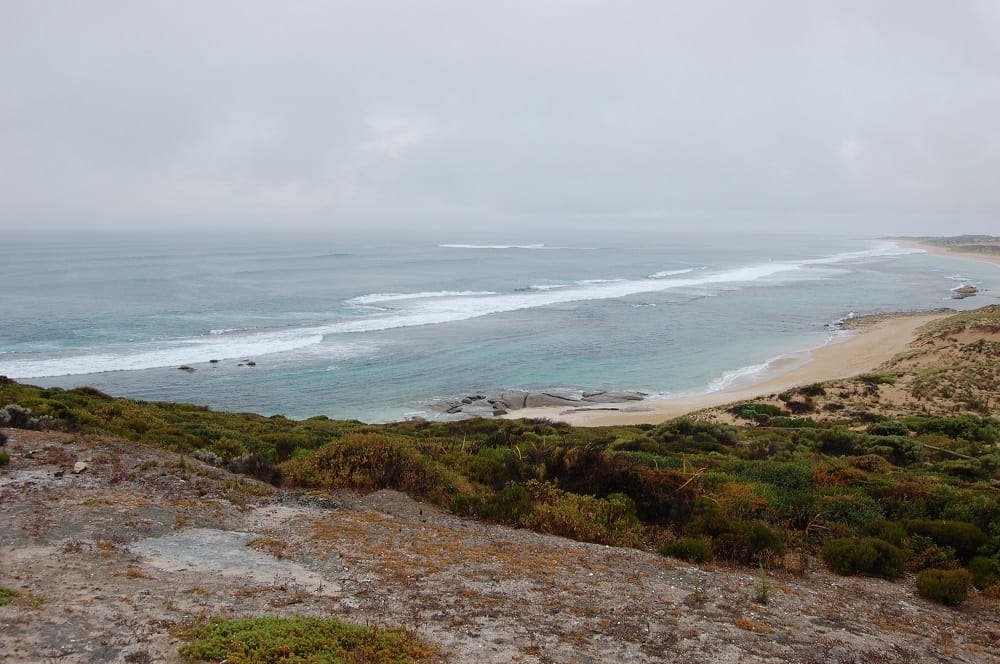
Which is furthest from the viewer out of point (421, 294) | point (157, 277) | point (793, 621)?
point (157, 277)

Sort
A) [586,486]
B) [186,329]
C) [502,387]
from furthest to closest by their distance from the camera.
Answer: [186,329], [502,387], [586,486]

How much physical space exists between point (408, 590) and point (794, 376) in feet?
109

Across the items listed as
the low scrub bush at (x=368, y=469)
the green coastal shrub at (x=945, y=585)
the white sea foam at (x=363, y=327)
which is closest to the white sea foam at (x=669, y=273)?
the white sea foam at (x=363, y=327)

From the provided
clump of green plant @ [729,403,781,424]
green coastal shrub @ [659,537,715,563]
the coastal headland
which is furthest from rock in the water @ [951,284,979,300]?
green coastal shrub @ [659,537,715,563]

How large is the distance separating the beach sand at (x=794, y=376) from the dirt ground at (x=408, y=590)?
18967 mm

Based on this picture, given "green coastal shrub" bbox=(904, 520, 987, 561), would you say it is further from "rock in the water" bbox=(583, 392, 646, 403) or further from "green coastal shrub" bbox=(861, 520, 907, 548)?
"rock in the water" bbox=(583, 392, 646, 403)

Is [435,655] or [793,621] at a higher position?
[435,655]

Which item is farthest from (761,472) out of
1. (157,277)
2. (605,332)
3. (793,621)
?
(157,277)

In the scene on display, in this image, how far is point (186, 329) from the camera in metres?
47.9

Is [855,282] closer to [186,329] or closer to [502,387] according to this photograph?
[502,387]

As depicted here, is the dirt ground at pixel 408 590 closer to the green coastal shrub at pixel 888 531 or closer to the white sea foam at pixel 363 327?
the green coastal shrub at pixel 888 531

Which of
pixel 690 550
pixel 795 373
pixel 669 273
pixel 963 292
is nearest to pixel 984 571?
pixel 690 550

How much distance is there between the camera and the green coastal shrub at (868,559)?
8492mm

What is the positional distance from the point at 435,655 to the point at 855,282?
95499 mm
